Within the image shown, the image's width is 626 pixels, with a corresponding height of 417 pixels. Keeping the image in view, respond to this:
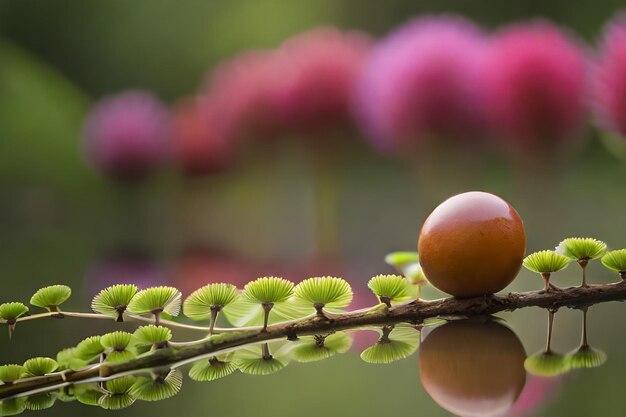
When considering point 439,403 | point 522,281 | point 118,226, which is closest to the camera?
point 439,403

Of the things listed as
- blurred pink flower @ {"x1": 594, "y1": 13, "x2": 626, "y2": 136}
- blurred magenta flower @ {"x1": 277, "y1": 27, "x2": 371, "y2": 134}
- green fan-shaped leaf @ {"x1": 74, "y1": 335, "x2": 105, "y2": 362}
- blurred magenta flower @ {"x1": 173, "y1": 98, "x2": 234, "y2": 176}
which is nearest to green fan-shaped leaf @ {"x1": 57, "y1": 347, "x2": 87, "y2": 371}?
green fan-shaped leaf @ {"x1": 74, "y1": 335, "x2": 105, "y2": 362}

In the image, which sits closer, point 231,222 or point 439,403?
point 439,403

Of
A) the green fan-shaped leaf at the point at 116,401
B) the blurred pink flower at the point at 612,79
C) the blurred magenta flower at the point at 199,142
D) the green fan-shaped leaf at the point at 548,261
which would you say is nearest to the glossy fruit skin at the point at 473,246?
the green fan-shaped leaf at the point at 548,261

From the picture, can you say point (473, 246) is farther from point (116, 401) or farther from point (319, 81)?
point (319, 81)

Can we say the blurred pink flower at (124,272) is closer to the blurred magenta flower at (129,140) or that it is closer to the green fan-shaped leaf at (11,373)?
the green fan-shaped leaf at (11,373)

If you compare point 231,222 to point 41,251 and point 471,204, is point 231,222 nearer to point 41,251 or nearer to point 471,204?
point 41,251

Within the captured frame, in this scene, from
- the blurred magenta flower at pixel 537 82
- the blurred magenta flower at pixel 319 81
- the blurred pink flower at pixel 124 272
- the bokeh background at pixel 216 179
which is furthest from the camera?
the blurred magenta flower at pixel 319 81

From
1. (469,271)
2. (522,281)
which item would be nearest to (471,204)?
(469,271)
